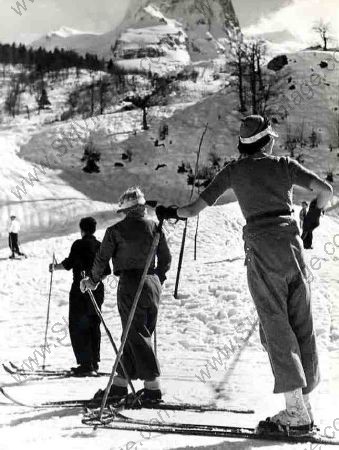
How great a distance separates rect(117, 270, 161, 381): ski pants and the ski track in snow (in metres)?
0.36

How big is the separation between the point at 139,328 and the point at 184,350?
3.06 meters

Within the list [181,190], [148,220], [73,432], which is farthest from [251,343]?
[181,190]

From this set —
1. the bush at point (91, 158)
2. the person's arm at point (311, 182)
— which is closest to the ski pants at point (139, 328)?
the person's arm at point (311, 182)

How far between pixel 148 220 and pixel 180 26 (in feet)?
671

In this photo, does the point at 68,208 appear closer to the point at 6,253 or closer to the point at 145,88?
the point at 6,253

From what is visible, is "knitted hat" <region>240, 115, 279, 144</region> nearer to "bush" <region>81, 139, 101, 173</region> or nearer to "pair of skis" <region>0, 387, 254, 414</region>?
"pair of skis" <region>0, 387, 254, 414</region>

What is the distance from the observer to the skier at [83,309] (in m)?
5.91

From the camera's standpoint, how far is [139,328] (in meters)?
4.25

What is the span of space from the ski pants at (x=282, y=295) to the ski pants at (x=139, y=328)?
3.90 feet

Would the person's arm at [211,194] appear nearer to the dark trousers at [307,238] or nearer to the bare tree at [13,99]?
the dark trousers at [307,238]

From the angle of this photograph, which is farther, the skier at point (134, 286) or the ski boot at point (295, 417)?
the skier at point (134, 286)

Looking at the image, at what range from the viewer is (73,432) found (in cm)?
340

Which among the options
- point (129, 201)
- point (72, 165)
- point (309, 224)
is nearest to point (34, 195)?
point (72, 165)

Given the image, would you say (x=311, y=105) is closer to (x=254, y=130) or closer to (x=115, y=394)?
(x=115, y=394)
